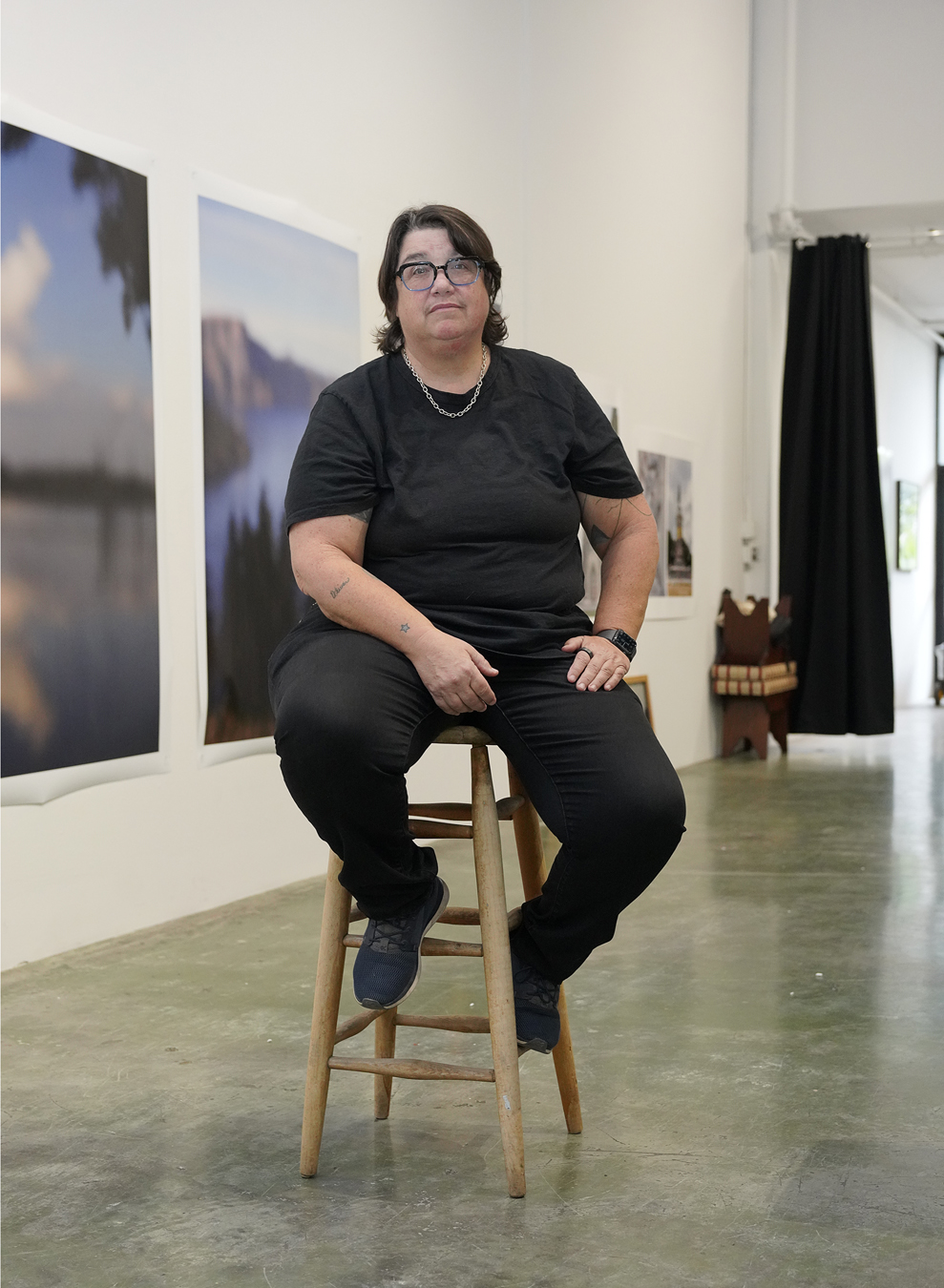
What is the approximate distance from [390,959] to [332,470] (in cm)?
68

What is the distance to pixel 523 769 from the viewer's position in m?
1.88

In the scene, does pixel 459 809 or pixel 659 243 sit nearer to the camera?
pixel 459 809

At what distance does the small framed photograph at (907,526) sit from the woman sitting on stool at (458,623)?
34.3ft

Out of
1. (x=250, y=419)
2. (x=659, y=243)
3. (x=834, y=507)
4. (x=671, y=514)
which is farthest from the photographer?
(x=834, y=507)

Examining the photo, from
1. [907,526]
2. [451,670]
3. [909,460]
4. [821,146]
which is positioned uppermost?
[821,146]

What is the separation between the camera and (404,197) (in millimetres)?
4508

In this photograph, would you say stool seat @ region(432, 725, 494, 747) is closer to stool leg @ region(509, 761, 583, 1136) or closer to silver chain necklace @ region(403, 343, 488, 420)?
stool leg @ region(509, 761, 583, 1136)

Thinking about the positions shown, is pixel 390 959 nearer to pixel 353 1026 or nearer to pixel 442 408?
pixel 353 1026

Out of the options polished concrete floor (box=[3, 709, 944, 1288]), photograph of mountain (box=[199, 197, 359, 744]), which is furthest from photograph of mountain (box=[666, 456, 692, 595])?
polished concrete floor (box=[3, 709, 944, 1288])

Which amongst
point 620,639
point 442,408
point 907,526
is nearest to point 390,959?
point 620,639

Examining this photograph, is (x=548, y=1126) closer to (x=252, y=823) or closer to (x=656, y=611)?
(x=252, y=823)

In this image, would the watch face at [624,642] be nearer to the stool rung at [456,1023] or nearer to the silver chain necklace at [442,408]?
the silver chain necklace at [442,408]

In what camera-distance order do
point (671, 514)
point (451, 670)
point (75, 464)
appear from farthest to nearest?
point (671, 514)
point (75, 464)
point (451, 670)

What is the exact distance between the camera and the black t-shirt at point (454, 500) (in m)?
1.89
